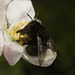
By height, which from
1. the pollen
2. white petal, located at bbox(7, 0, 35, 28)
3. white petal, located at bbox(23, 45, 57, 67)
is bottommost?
white petal, located at bbox(23, 45, 57, 67)

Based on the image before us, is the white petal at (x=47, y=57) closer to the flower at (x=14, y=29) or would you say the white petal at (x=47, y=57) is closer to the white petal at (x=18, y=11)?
the flower at (x=14, y=29)

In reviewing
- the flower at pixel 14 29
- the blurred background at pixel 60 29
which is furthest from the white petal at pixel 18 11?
Result: the blurred background at pixel 60 29

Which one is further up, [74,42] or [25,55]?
[25,55]

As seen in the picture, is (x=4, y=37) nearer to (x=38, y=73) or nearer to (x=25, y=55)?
(x=25, y=55)

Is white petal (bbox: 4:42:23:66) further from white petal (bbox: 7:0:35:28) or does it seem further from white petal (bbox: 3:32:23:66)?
white petal (bbox: 7:0:35:28)

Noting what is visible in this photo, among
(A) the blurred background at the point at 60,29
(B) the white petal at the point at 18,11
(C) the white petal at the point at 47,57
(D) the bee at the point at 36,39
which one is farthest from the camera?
(A) the blurred background at the point at 60,29

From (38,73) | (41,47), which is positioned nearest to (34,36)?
(41,47)

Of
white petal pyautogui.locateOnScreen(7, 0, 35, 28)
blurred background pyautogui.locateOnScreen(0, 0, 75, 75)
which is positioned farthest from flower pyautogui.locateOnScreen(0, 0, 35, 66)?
blurred background pyautogui.locateOnScreen(0, 0, 75, 75)
